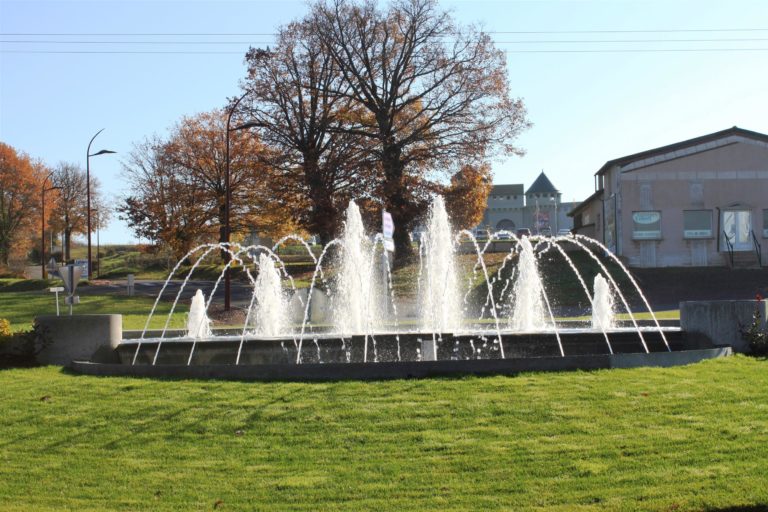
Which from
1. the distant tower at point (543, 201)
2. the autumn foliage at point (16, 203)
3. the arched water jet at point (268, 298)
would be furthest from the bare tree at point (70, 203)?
the distant tower at point (543, 201)

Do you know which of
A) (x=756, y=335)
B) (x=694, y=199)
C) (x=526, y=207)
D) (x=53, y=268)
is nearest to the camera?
(x=756, y=335)

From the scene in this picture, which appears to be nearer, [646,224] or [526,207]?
[646,224]

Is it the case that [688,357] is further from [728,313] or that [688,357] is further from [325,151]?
[325,151]

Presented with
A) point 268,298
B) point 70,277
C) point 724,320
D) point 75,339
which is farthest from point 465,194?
point 75,339

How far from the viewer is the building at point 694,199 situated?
3812 cm

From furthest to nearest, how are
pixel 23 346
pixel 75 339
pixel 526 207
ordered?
pixel 526 207
pixel 75 339
pixel 23 346

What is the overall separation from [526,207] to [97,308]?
3702 inches

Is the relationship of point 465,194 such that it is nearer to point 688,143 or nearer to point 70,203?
point 688,143

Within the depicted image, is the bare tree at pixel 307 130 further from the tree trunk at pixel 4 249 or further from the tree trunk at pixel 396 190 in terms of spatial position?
the tree trunk at pixel 4 249

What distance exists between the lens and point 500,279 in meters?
37.0

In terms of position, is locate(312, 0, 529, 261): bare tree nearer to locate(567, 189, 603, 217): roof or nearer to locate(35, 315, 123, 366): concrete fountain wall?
locate(567, 189, 603, 217): roof

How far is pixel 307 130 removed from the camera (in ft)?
143

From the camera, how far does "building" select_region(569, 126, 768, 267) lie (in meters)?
38.1

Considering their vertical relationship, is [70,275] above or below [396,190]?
below
